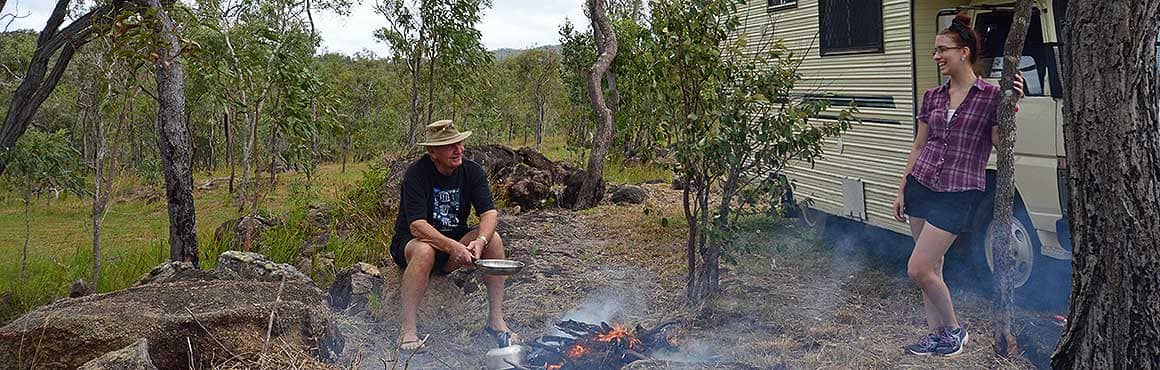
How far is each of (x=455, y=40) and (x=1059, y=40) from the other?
31.1ft

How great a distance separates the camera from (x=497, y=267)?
4402 mm

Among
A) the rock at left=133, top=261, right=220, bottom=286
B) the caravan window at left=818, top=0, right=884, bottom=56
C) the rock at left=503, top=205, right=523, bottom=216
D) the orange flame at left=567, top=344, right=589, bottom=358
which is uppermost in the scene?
the caravan window at left=818, top=0, right=884, bottom=56

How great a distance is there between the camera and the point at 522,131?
97.6 feet

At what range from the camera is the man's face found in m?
4.70

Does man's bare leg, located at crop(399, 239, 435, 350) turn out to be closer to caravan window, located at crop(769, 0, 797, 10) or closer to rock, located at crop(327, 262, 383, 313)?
rock, located at crop(327, 262, 383, 313)

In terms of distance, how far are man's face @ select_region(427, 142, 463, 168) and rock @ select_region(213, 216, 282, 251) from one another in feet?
9.02

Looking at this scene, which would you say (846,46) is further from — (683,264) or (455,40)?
(455,40)

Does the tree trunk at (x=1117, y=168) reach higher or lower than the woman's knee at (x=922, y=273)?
higher

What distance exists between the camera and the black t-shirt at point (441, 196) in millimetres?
4719

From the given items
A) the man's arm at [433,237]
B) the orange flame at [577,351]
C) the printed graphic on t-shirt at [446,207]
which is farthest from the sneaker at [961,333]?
the printed graphic on t-shirt at [446,207]

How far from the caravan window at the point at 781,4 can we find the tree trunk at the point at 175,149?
15.0ft

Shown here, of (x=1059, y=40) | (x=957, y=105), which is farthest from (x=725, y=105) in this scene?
(x=1059, y=40)

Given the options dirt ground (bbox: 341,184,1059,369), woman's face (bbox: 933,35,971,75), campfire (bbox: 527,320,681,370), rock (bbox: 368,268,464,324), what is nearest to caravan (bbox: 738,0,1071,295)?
dirt ground (bbox: 341,184,1059,369)

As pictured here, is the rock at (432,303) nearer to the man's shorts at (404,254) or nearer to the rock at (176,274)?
the man's shorts at (404,254)
